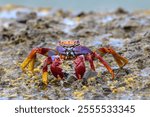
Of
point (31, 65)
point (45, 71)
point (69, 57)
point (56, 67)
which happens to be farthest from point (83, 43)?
point (56, 67)

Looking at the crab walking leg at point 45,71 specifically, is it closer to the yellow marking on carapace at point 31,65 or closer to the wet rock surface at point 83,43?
the wet rock surface at point 83,43

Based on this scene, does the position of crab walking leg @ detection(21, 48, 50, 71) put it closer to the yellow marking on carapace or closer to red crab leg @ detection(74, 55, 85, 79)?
the yellow marking on carapace

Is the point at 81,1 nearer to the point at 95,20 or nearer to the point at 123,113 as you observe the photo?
the point at 95,20

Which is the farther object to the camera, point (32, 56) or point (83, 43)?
point (83, 43)

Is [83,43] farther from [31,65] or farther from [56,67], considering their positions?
[56,67]

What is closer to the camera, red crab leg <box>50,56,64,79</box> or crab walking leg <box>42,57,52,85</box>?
red crab leg <box>50,56,64,79</box>

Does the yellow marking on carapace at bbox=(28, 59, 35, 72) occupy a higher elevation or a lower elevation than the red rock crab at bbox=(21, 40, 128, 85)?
lower

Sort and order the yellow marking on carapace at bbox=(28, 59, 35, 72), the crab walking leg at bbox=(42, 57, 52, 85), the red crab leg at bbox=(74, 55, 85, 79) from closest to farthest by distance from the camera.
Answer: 1. the red crab leg at bbox=(74, 55, 85, 79)
2. the crab walking leg at bbox=(42, 57, 52, 85)
3. the yellow marking on carapace at bbox=(28, 59, 35, 72)

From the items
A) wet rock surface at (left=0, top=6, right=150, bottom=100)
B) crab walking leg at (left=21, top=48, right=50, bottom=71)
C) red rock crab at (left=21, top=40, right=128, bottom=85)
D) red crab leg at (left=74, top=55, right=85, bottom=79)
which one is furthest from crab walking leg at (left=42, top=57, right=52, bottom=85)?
red crab leg at (left=74, top=55, right=85, bottom=79)

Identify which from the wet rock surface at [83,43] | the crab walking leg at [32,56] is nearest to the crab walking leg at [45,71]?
the wet rock surface at [83,43]
